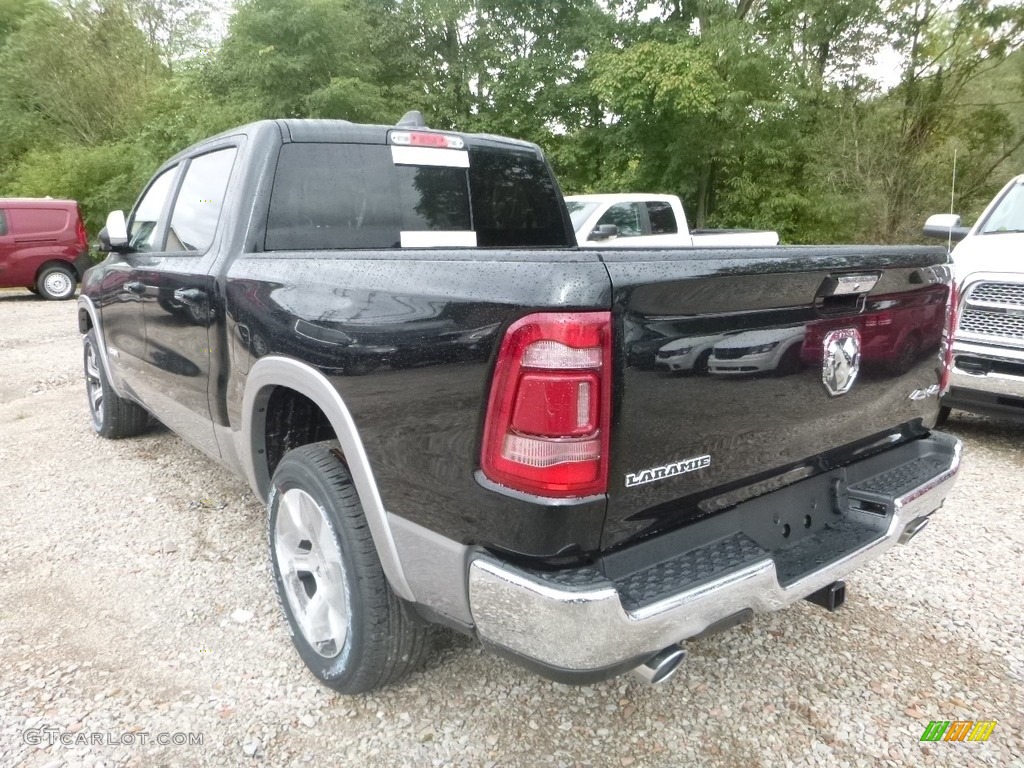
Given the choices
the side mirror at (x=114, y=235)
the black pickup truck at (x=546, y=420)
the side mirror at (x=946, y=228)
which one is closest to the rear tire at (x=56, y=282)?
the side mirror at (x=114, y=235)

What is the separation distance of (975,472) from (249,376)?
430cm

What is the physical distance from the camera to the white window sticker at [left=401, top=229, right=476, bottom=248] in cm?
313

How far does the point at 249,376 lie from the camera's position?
8.14 feet

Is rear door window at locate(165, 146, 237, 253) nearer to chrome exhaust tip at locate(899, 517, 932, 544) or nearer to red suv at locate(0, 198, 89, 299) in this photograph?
chrome exhaust tip at locate(899, 517, 932, 544)

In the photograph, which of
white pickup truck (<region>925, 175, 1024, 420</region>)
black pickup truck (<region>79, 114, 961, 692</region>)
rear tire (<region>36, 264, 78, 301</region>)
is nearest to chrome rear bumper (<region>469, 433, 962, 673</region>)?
black pickup truck (<region>79, 114, 961, 692</region>)

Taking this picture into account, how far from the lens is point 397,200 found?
3113 mm

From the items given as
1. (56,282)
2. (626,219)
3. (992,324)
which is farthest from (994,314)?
(56,282)

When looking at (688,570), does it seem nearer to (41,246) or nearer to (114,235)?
(114,235)

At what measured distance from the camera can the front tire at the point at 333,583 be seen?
207cm

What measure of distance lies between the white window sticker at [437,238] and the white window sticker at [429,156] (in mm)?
301

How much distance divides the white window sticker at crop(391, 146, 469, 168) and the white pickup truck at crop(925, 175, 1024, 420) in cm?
327

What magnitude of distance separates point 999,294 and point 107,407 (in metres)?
5.97

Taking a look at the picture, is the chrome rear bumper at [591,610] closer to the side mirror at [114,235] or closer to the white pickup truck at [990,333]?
the side mirror at [114,235]

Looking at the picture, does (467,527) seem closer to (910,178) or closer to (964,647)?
(964,647)
